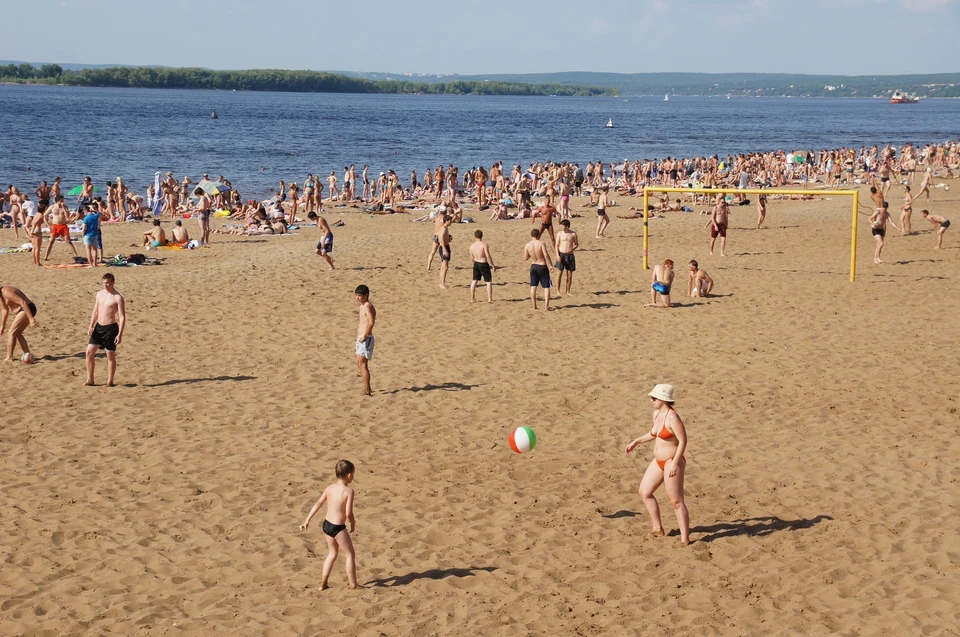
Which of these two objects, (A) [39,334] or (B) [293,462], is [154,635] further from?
(A) [39,334]

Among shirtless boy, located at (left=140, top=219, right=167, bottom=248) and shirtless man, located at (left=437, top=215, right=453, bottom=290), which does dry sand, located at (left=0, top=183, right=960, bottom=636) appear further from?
shirtless boy, located at (left=140, top=219, right=167, bottom=248)

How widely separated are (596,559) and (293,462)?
3339mm

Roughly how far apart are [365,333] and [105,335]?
3.03m

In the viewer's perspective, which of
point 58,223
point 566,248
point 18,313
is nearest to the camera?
point 18,313

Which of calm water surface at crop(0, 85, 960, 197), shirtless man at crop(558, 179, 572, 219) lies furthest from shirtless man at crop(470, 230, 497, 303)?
calm water surface at crop(0, 85, 960, 197)

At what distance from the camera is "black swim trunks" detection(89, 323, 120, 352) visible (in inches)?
460

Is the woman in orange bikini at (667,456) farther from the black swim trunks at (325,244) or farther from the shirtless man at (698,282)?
the black swim trunks at (325,244)

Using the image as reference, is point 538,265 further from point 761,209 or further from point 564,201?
point 761,209

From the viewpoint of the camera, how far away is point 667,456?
782 cm

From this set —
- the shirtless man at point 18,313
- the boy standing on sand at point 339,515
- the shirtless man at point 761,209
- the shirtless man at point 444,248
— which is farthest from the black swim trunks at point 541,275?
the shirtless man at point 761,209

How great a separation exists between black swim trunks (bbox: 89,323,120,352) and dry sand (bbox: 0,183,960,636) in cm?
58

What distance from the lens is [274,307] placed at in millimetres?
16578

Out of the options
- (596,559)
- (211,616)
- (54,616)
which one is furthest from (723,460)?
(54,616)

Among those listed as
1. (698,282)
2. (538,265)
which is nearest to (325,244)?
(538,265)
